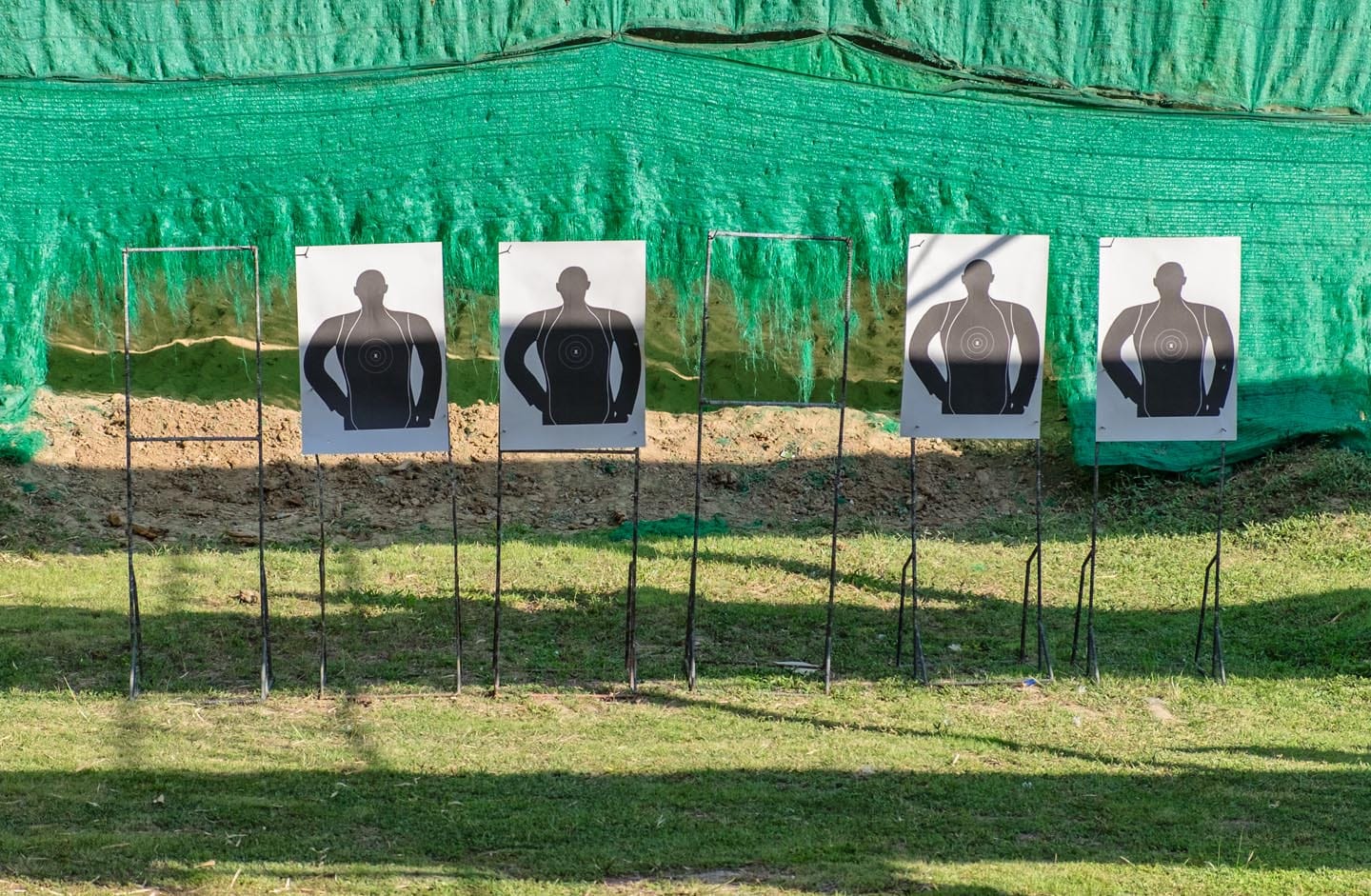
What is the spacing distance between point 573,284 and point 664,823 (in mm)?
2443

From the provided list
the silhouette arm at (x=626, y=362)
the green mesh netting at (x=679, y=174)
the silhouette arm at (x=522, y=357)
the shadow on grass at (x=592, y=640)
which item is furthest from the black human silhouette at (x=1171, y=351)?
the green mesh netting at (x=679, y=174)

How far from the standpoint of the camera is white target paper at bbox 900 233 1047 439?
243 inches

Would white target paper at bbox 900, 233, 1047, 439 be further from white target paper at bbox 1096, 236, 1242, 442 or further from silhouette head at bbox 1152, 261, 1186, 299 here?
silhouette head at bbox 1152, 261, 1186, 299

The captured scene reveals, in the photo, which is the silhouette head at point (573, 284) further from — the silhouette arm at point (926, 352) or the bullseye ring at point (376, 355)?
the silhouette arm at point (926, 352)

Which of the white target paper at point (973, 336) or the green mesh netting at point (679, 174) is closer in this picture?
the white target paper at point (973, 336)

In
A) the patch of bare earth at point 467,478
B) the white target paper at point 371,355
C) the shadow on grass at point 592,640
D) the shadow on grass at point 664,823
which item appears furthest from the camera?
the patch of bare earth at point 467,478

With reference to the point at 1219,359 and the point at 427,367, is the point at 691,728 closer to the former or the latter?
the point at 427,367

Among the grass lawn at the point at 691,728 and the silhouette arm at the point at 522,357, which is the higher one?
the silhouette arm at the point at 522,357

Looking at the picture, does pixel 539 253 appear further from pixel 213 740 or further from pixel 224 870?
pixel 224 870

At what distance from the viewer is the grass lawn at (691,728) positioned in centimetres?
414

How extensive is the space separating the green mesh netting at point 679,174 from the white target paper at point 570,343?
287 cm

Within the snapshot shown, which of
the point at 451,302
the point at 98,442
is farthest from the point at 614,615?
the point at 98,442

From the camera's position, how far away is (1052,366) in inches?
359

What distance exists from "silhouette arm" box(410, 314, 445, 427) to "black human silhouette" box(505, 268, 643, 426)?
30 cm
